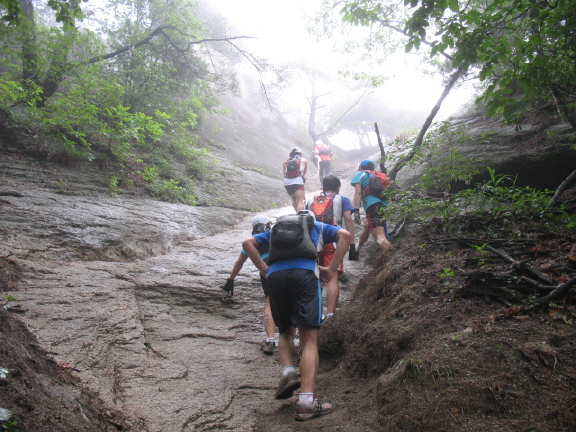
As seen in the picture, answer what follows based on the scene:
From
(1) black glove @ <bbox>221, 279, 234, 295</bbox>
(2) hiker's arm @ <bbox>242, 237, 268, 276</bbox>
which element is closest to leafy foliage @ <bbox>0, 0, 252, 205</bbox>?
(2) hiker's arm @ <bbox>242, 237, 268, 276</bbox>

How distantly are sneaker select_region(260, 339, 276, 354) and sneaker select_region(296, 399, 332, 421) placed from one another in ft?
5.07

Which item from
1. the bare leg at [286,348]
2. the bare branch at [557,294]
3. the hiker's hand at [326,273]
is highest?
the bare branch at [557,294]

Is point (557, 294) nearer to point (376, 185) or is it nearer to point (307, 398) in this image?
point (307, 398)

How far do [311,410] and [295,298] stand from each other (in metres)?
0.95

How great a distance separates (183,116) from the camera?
13.1m

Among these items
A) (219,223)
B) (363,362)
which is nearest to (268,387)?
(363,362)

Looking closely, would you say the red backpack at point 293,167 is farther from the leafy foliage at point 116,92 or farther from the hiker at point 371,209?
the leafy foliage at point 116,92

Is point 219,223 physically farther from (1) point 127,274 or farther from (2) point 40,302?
(2) point 40,302

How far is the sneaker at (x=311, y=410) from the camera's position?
2859mm

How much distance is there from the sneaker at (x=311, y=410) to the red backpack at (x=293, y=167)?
686cm

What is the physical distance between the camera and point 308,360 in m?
3.11

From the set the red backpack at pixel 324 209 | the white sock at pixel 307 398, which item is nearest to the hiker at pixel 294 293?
the white sock at pixel 307 398

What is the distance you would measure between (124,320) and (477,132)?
8.71 metres

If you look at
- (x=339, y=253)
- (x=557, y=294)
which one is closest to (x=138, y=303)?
(x=339, y=253)
